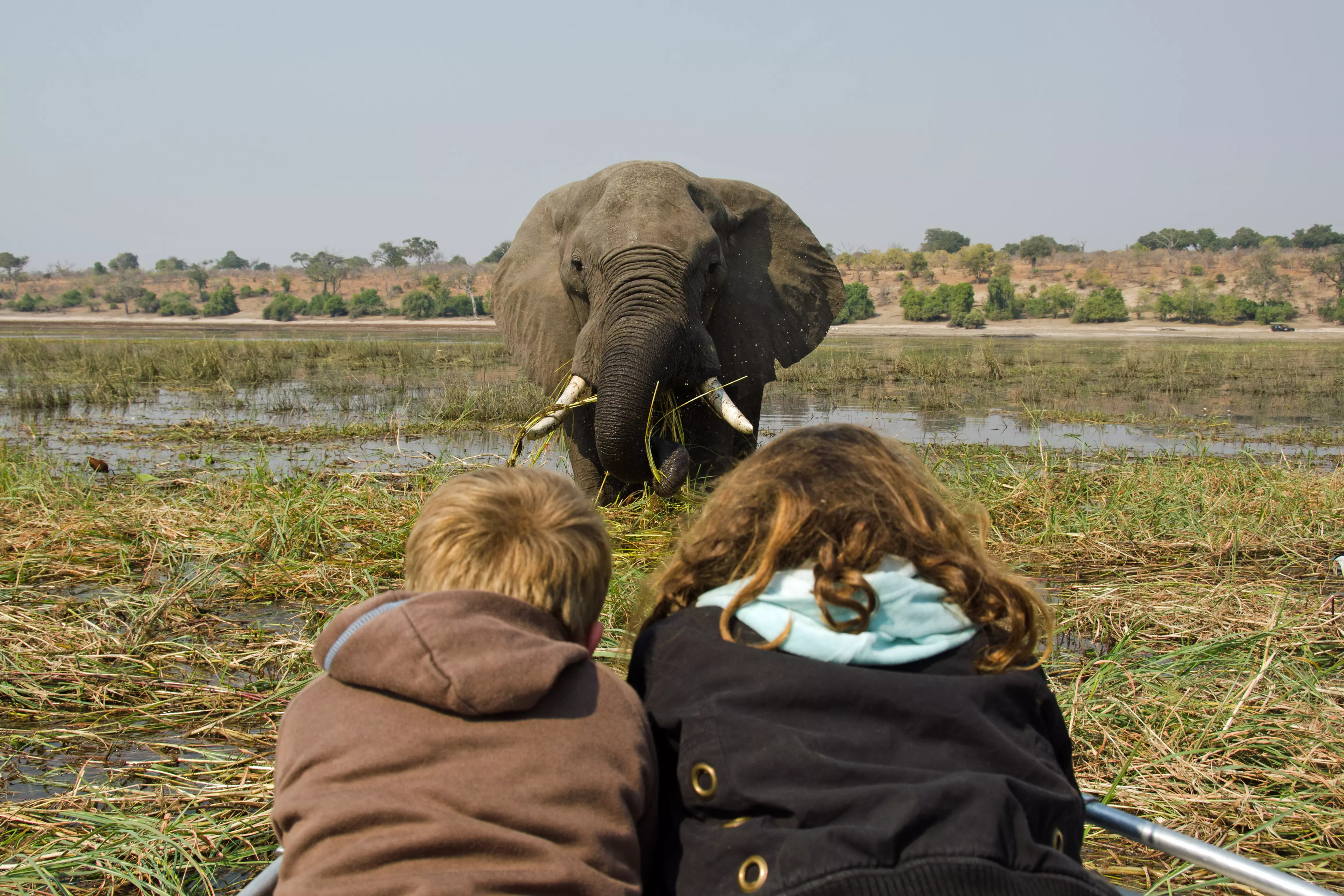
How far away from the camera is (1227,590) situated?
4457 millimetres

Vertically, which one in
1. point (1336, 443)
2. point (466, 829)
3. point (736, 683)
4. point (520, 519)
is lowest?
point (1336, 443)

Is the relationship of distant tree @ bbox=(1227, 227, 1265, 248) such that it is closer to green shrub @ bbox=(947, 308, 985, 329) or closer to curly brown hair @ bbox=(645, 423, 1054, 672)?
green shrub @ bbox=(947, 308, 985, 329)

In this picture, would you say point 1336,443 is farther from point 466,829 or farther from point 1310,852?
point 466,829

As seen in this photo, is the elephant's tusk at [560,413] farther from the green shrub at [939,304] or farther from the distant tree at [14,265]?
the distant tree at [14,265]

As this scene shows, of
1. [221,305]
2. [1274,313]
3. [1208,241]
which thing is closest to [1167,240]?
[1208,241]

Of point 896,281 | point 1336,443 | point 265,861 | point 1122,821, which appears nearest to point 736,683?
point 1122,821

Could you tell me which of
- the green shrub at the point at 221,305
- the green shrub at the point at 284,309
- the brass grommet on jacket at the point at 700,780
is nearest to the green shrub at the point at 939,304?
the green shrub at the point at 284,309

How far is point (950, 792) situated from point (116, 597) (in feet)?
14.1

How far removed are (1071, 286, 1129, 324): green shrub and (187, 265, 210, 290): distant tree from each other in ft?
211

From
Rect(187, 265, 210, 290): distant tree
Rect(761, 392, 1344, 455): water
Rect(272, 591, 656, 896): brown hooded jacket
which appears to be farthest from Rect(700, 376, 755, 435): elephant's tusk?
Rect(187, 265, 210, 290): distant tree

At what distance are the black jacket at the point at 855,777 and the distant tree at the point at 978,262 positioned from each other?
6425 centimetres

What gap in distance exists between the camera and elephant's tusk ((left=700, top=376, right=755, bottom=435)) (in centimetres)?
598

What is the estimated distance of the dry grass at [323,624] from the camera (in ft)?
8.93

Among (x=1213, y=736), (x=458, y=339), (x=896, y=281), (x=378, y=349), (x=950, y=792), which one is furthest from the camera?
(x=896, y=281)
